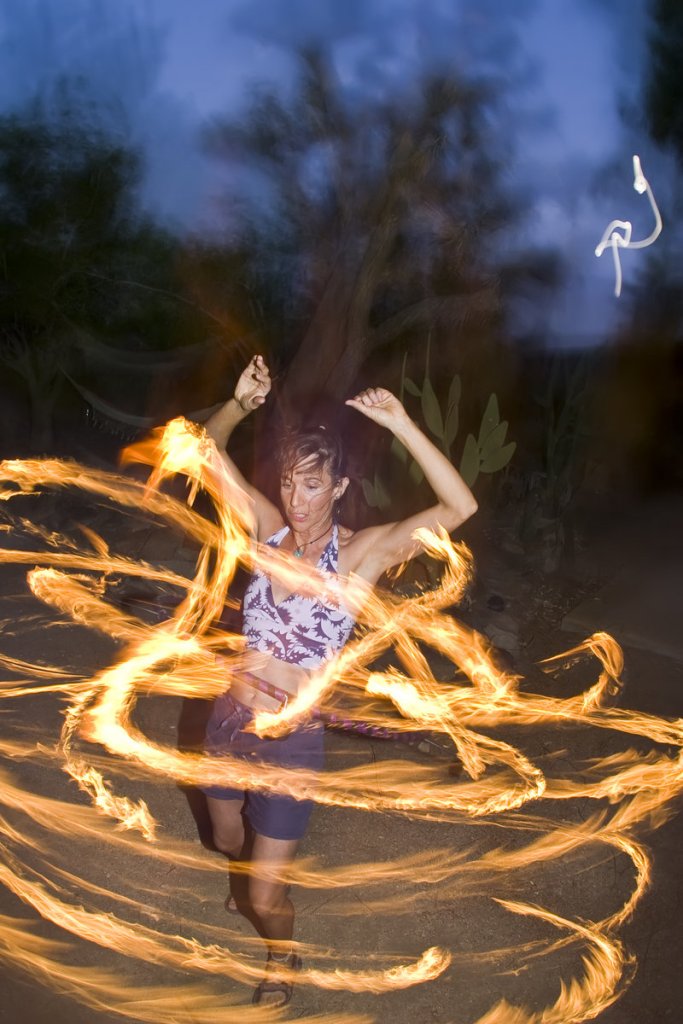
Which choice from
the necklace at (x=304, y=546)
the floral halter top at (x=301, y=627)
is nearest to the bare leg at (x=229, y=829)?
the floral halter top at (x=301, y=627)

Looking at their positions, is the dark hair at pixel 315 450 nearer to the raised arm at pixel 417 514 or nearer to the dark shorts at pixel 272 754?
the raised arm at pixel 417 514

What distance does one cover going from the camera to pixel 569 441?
893cm

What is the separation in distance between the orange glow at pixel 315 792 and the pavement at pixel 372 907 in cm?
2

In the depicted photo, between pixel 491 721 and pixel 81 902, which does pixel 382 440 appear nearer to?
pixel 491 721

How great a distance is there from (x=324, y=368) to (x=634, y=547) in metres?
4.12

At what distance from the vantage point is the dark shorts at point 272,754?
2674 mm

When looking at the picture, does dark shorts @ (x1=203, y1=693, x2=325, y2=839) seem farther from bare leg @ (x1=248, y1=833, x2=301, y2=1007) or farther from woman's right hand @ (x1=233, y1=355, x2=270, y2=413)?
woman's right hand @ (x1=233, y1=355, x2=270, y2=413)

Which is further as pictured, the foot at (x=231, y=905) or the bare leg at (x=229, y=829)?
the foot at (x=231, y=905)

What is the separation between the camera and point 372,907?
3359mm

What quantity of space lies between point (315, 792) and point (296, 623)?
1.90 feet

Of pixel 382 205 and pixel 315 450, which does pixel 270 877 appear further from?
pixel 382 205

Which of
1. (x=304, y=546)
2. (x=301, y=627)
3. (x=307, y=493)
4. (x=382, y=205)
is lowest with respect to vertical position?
(x=301, y=627)

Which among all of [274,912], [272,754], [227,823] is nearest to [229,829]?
[227,823]

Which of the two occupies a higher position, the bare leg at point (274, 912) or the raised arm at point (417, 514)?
the raised arm at point (417, 514)
